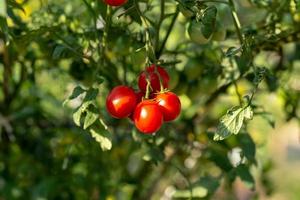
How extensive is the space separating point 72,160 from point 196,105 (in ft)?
1.30

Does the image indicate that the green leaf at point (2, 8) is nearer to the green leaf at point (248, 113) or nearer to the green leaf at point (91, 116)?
the green leaf at point (91, 116)

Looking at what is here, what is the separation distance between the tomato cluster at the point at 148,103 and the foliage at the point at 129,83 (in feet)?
0.11

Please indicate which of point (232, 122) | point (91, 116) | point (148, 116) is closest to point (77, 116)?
point (91, 116)

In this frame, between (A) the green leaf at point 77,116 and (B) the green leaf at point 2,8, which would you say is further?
(A) the green leaf at point 77,116

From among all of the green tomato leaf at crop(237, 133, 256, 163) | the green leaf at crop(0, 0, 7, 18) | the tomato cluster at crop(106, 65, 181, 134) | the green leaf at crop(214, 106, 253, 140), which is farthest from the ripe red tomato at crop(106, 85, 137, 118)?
the green tomato leaf at crop(237, 133, 256, 163)

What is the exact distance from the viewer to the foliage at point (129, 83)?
1251 mm

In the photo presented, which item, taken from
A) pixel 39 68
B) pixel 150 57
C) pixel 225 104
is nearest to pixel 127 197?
pixel 225 104

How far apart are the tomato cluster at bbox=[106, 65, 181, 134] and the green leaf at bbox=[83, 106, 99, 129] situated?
4 cm

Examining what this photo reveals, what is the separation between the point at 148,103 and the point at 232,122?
0.14m

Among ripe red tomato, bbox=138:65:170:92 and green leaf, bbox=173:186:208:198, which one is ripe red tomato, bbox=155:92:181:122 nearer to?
ripe red tomato, bbox=138:65:170:92

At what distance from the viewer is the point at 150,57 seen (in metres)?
1.18

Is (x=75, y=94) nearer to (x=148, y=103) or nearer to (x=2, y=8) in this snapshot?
(x=148, y=103)

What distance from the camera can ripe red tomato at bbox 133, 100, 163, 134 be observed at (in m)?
1.10

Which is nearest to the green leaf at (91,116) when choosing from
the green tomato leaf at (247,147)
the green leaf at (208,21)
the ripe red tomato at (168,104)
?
the ripe red tomato at (168,104)
